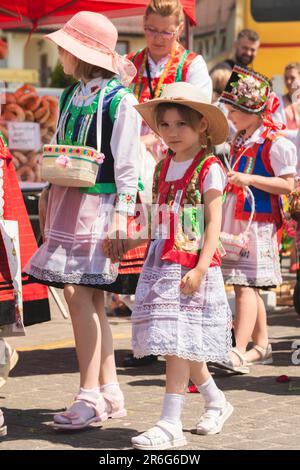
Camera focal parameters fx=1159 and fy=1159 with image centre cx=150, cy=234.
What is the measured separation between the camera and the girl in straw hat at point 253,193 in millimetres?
7000

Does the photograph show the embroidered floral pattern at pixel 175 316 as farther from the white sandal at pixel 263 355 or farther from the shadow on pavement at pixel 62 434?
the white sandal at pixel 263 355

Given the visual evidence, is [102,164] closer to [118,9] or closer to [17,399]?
[17,399]

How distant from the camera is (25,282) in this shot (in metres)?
6.40

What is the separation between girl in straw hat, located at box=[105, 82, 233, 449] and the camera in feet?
16.5

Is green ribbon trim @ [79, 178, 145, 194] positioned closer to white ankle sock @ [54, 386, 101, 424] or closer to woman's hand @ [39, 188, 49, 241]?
woman's hand @ [39, 188, 49, 241]

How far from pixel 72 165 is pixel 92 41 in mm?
651

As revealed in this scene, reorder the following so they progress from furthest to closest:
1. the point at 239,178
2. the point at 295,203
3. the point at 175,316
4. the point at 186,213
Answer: the point at 239,178, the point at 295,203, the point at 186,213, the point at 175,316

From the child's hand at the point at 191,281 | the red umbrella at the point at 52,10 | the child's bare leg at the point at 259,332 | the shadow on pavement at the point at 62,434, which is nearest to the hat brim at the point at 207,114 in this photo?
the child's hand at the point at 191,281

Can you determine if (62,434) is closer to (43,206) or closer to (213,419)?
(213,419)

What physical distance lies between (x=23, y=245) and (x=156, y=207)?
1331 mm

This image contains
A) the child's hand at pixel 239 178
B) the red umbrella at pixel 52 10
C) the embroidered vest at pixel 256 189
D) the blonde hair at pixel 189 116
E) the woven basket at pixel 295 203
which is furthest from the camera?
the red umbrella at pixel 52 10

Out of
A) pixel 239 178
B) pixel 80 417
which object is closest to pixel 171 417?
pixel 80 417

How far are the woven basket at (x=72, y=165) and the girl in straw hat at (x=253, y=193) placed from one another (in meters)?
1.75

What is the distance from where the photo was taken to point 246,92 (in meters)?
7.03
